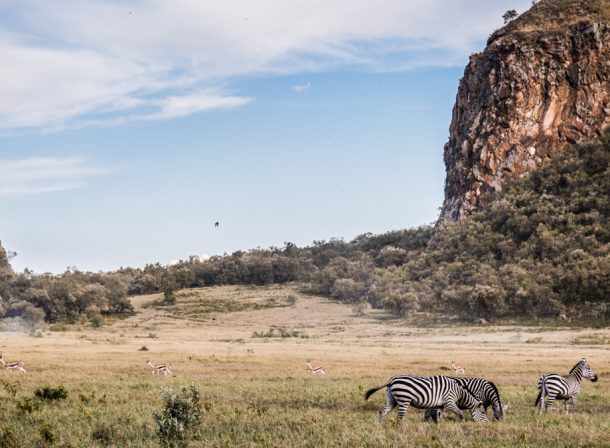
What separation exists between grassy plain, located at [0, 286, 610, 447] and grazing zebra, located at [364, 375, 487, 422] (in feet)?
1.27

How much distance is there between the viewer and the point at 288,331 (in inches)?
2451

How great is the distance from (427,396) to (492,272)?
57.0 metres

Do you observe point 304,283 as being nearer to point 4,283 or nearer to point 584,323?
point 4,283

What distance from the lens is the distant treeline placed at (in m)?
62.6

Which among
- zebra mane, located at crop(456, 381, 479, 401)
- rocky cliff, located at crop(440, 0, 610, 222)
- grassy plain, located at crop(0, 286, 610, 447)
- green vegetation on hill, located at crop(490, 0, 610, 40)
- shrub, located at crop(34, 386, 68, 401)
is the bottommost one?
grassy plain, located at crop(0, 286, 610, 447)

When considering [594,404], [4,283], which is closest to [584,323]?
[594,404]

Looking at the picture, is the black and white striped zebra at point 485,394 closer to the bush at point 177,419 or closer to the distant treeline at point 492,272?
the bush at point 177,419

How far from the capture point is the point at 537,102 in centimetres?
8656

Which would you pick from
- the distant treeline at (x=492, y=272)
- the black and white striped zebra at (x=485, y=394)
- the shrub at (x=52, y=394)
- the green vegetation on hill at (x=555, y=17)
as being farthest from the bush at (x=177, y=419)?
the green vegetation on hill at (x=555, y=17)

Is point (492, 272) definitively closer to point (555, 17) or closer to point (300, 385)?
point (555, 17)

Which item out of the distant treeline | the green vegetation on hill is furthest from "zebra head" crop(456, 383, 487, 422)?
the green vegetation on hill

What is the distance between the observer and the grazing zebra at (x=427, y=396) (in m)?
16.2

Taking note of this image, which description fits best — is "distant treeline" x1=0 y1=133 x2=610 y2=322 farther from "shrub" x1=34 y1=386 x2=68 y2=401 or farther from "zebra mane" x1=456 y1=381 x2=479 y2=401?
"shrub" x1=34 y1=386 x2=68 y2=401

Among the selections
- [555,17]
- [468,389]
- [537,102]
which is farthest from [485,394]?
[555,17]
